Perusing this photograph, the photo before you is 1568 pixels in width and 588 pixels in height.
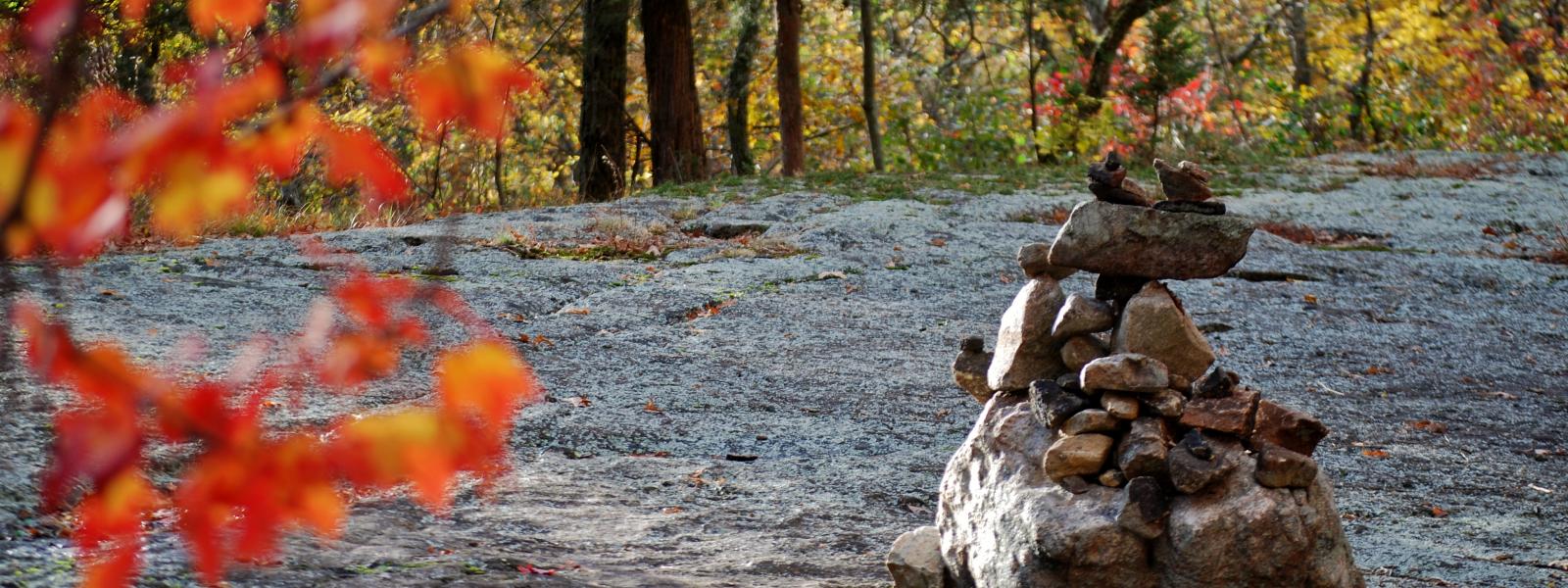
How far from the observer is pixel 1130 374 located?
9.86 feet

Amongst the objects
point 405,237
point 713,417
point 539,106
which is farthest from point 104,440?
point 539,106

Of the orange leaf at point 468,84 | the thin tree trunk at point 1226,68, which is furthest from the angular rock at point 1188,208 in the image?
the thin tree trunk at point 1226,68

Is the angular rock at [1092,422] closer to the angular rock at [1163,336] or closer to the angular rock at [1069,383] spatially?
the angular rock at [1069,383]

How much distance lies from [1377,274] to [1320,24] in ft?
47.7

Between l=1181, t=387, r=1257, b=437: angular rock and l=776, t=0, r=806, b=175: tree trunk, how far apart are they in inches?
418

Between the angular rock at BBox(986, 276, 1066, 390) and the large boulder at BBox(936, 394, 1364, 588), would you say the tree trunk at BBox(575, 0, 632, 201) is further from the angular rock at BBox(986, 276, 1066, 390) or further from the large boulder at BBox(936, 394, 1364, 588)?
the large boulder at BBox(936, 394, 1364, 588)

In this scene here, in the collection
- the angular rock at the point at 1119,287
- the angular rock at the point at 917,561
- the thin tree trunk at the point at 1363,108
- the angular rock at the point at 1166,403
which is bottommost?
A: the angular rock at the point at 917,561

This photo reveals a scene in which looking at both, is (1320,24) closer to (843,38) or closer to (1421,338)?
(843,38)

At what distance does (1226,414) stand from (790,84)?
1085cm

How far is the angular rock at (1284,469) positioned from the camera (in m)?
2.86

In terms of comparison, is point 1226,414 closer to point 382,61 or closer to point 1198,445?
point 1198,445

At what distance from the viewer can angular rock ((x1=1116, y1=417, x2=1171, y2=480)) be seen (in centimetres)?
291

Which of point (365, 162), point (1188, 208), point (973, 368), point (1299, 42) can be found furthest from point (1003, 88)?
point (365, 162)

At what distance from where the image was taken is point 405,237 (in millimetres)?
8156
